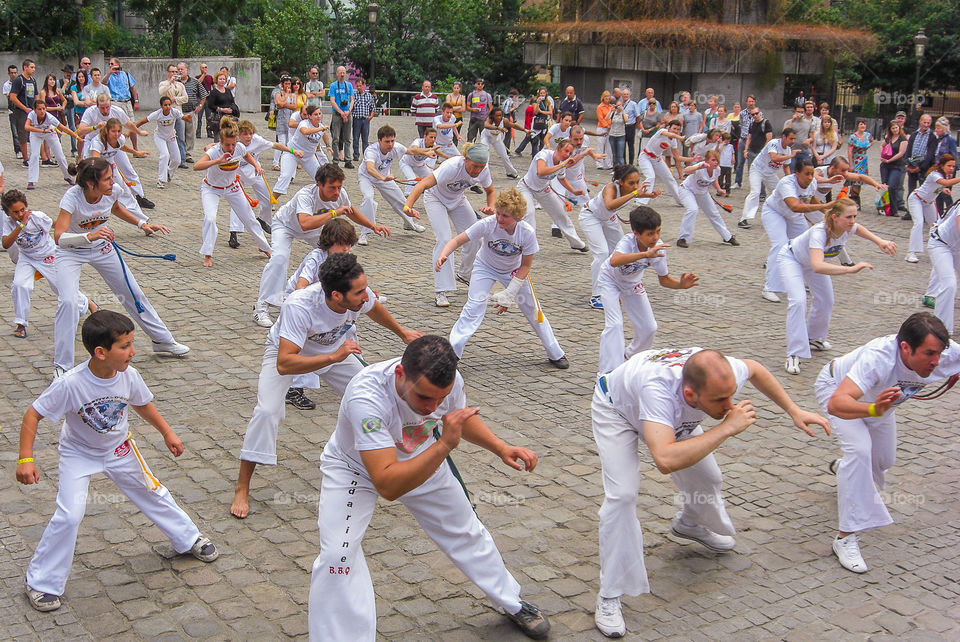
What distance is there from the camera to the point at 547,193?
13.6 m

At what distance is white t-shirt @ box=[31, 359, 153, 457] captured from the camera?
5.06m

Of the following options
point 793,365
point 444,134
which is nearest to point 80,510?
point 793,365

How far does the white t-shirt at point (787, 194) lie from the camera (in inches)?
439

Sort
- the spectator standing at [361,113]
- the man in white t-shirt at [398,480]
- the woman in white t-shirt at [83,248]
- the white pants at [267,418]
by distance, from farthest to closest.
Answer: the spectator standing at [361,113], the woman in white t-shirt at [83,248], the white pants at [267,418], the man in white t-shirt at [398,480]

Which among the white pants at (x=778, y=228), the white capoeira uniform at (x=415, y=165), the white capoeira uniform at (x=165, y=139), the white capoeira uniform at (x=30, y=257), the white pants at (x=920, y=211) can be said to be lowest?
the white capoeira uniform at (x=30, y=257)

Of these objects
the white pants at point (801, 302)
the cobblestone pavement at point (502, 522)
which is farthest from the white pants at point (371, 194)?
the white pants at point (801, 302)

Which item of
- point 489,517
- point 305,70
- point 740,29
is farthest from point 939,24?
point 489,517

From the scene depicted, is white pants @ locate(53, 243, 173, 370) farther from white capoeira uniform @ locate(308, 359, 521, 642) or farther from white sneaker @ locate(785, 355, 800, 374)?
white sneaker @ locate(785, 355, 800, 374)

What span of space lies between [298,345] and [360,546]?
1.77 m

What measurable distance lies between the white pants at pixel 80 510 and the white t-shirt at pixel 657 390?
8.24 ft

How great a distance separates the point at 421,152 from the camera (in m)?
14.7

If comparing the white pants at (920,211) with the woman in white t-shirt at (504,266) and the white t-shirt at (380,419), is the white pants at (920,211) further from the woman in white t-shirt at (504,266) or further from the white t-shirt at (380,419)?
the white t-shirt at (380,419)

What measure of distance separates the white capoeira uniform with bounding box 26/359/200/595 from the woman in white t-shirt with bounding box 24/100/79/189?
42.3 feet

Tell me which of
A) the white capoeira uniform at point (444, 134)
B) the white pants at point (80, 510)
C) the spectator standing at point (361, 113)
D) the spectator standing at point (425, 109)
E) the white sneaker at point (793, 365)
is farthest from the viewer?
the spectator standing at point (425, 109)
